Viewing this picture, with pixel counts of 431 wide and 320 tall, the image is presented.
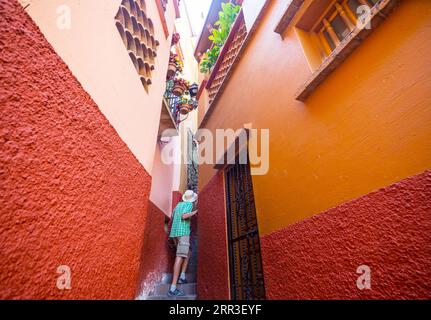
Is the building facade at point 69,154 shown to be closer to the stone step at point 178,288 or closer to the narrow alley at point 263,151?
the narrow alley at point 263,151

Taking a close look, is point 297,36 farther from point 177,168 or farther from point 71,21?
point 177,168

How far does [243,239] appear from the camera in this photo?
9.77ft

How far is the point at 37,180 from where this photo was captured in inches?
35.2

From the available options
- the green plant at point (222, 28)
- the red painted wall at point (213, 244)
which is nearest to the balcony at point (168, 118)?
the green plant at point (222, 28)

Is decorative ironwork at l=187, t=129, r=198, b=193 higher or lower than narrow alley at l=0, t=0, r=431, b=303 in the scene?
higher

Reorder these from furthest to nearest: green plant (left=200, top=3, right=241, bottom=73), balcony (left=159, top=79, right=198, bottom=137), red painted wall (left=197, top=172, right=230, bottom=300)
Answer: balcony (left=159, top=79, right=198, bottom=137), green plant (left=200, top=3, right=241, bottom=73), red painted wall (left=197, top=172, right=230, bottom=300)

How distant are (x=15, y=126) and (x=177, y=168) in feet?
19.6

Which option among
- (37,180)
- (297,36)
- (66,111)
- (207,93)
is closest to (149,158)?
(66,111)

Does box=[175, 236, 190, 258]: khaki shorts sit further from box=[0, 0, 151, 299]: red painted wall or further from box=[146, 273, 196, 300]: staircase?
box=[0, 0, 151, 299]: red painted wall

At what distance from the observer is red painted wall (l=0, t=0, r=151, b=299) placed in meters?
0.78

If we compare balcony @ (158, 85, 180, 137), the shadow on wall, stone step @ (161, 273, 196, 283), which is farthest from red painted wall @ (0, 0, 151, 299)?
balcony @ (158, 85, 180, 137)

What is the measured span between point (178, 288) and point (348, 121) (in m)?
3.98

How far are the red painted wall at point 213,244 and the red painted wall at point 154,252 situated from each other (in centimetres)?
87

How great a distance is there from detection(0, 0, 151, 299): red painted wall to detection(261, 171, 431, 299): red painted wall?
1.48 metres
